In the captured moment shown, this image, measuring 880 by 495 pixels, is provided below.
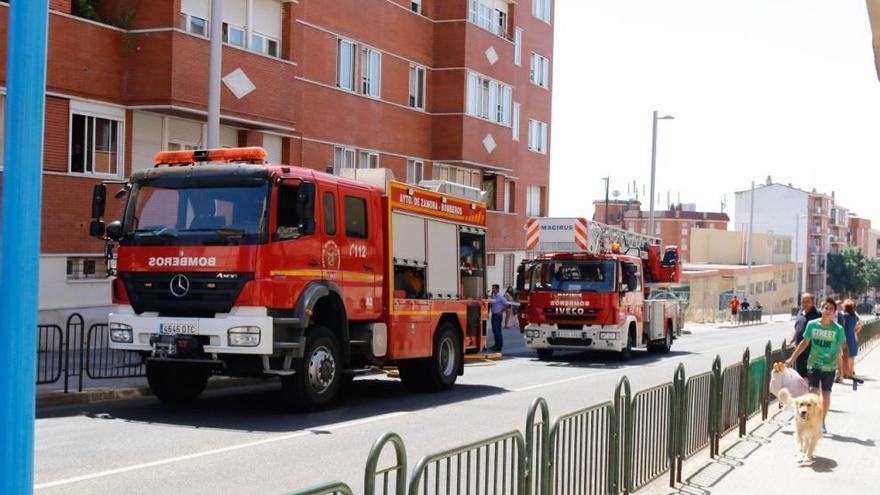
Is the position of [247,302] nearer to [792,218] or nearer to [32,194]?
[32,194]

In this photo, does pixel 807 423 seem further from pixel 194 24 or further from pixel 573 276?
pixel 194 24

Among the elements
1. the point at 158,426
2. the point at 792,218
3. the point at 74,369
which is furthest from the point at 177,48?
the point at 792,218

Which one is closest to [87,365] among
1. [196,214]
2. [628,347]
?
[196,214]

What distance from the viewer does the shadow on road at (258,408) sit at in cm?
1324

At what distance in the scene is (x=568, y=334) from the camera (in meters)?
25.9

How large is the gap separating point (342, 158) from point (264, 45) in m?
5.69

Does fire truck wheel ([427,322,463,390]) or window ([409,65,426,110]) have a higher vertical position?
window ([409,65,426,110])

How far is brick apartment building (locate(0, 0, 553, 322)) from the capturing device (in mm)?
21984

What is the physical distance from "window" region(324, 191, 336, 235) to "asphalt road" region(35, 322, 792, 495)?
2.46 metres

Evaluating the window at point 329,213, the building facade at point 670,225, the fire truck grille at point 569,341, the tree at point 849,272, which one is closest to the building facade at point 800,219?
the tree at point 849,272

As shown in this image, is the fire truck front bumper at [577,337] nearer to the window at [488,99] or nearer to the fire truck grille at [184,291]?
the window at [488,99]

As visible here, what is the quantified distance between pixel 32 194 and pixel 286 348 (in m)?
9.72

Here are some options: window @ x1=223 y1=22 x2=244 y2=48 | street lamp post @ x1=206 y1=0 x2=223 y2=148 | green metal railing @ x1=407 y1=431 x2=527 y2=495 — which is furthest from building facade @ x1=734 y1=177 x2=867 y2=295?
green metal railing @ x1=407 y1=431 x2=527 y2=495

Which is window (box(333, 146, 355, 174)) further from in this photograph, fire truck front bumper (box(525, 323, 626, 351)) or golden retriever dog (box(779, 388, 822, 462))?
golden retriever dog (box(779, 388, 822, 462))
